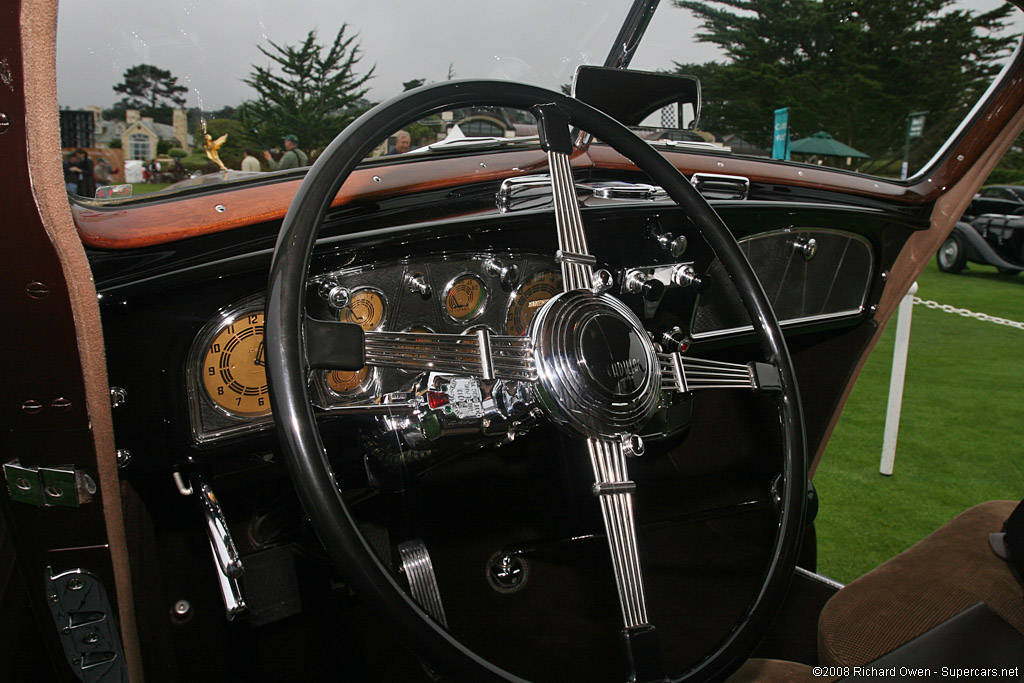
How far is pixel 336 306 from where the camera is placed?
3.56 feet

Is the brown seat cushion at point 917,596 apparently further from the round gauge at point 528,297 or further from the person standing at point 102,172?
the person standing at point 102,172

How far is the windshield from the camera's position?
3.20 ft

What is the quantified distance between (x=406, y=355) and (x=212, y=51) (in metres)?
0.56

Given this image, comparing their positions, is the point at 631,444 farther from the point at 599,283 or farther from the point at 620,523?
the point at 599,283

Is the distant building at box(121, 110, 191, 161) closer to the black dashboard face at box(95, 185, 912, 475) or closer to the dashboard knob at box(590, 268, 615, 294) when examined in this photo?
the black dashboard face at box(95, 185, 912, 475)

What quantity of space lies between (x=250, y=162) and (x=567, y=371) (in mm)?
665

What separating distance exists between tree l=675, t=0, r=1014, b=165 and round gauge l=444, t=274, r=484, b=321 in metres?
0.69

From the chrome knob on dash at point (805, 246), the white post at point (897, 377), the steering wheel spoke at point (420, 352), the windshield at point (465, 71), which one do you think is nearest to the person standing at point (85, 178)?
the windshield at point (465, 71)

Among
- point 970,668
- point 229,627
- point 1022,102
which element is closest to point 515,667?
point 229,627

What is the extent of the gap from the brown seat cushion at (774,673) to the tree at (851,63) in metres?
1.13

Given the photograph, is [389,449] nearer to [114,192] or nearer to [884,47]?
[114,192]

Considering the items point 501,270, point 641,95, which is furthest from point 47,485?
point 641,95

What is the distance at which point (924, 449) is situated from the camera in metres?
2.82

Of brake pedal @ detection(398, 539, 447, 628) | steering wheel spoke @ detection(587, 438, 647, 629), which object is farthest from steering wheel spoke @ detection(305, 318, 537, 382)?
brake pedal @ detection(398, 539, 447, 628)
